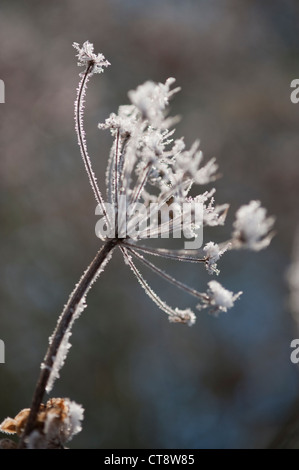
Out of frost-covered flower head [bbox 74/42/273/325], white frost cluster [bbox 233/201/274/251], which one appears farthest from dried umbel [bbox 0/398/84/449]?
white frost cluster [bbox 233/201/274/251]

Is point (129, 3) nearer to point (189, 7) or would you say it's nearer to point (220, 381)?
point (189, 7)

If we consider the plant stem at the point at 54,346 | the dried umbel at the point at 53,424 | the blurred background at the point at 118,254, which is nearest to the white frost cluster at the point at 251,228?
the plant stem at the point at 54,346

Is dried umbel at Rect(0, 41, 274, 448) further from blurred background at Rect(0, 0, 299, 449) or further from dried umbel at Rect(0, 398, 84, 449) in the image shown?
blurred background at Rect(0, 0, 299, 449)

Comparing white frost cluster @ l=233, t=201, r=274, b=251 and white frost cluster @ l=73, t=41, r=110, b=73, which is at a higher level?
white frost cluster @ l=73, t=41, r=110, b=73

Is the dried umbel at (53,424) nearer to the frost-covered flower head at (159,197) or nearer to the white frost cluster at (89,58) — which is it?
the frost-covered flower head at (159,197)

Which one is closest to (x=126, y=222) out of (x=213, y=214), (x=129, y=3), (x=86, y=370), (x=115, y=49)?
(x=213, y=214)

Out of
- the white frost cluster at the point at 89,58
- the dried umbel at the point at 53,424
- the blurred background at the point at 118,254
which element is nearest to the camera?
the dried umbel at the point at 53,424
